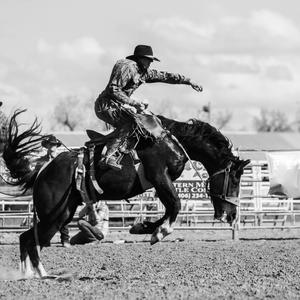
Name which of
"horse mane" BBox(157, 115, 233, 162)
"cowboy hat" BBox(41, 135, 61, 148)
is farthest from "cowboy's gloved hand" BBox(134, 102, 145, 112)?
"cowboy hat" BBox(41, 135, 61, 148)

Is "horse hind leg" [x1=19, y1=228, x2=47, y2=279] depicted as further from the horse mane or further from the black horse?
the horse mane

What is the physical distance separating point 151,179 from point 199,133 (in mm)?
Answer: 810

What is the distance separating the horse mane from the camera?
842cm

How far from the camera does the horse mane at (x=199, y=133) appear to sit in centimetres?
842

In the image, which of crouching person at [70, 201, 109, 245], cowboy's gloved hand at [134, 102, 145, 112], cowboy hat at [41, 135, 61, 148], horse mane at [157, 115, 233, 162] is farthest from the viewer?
crouching person at [70, 201, 109, 245]

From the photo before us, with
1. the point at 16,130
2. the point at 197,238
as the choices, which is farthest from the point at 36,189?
the point at 197,238

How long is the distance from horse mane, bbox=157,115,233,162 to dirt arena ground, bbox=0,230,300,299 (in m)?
1.34

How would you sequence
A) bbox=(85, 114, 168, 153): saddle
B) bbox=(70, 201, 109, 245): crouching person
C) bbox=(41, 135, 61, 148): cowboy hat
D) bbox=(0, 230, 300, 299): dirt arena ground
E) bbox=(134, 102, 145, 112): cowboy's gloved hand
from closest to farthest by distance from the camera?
1. bbox=(0, 230, 300, 299): dirt arena ground
2. bbox=(85, 114, 168, 153): saddle
3. bbox=(134, 102, 145, 112): cowboy's gloved hand
4. bbox=(41, 135, 61, 148): cowboy hat
5. bbox=(70, 201, 109, 245): crouching person

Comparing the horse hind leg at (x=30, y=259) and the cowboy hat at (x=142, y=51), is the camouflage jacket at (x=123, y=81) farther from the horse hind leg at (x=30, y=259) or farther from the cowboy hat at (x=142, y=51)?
the horse hind leg at (x=30, y=259)

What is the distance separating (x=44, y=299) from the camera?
6402mm

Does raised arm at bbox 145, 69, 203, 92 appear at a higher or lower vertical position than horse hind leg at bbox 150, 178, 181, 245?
higher

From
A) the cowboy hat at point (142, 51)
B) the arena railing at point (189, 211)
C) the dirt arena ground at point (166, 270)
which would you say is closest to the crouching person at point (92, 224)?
the dirt arena ground at point (166, 270)

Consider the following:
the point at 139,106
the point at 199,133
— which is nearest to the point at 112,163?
the point at 139,106

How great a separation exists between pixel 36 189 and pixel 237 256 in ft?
9.92
